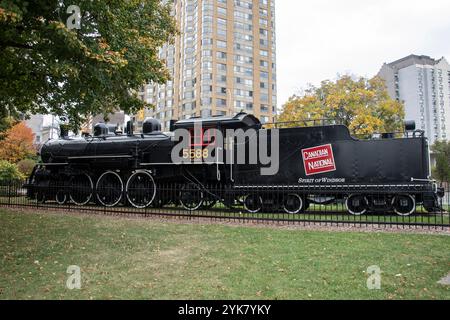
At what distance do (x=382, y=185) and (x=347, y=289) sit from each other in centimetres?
787

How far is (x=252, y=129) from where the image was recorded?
1355 centimetres

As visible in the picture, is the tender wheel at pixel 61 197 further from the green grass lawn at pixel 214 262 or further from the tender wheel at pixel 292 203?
the tender wheel at pixel 292 203

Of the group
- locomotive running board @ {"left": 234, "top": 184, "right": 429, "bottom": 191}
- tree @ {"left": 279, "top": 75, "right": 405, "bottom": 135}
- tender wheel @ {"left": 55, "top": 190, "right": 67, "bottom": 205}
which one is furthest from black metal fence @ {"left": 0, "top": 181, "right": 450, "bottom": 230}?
tree @ {"left": 279, "top": 75, "right": 405, "bottom": 135}

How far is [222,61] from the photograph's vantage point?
2753 inches

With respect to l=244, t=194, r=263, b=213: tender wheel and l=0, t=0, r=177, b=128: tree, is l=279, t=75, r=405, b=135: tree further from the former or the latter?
l=0, t=0, r=177, b=128: tree

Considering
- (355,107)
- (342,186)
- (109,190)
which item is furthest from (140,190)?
(355,107)

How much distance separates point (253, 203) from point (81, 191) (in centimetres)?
756

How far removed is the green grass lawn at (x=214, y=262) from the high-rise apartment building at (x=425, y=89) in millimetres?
91746

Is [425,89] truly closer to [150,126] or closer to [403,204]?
[403,204]

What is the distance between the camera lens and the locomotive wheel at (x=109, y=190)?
15547 mm

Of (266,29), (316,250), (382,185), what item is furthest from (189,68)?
(316,250)

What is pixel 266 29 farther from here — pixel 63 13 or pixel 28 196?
pixel 63 13

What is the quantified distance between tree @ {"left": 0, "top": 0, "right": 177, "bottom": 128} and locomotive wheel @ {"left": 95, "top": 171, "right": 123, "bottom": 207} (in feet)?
12.5

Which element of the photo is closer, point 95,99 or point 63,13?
point 63,13
